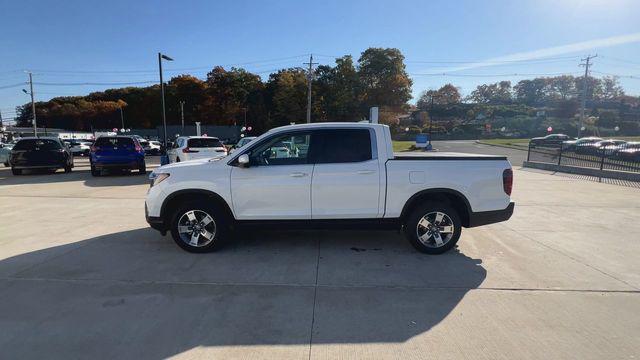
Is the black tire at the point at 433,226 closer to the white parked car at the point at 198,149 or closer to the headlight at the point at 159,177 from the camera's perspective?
the headlight at the point at 159,177

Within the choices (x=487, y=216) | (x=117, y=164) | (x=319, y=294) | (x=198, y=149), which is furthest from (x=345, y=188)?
(x=117, y=164)

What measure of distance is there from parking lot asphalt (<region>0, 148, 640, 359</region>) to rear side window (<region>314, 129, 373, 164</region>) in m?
1.38

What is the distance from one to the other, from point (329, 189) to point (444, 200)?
5.49 feet

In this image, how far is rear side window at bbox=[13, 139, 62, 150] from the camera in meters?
14.0

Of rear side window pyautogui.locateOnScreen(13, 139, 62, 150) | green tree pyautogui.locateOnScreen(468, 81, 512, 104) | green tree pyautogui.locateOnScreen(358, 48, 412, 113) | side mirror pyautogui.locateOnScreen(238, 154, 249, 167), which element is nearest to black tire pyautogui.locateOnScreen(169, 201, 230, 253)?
side mirror pyautogui.locateOnScreen(238, 154, 249, 167)

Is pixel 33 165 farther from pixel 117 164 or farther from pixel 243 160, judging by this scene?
pixel 243 160

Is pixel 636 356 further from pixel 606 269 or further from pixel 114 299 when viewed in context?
pixel 114 299

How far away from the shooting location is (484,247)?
18.2 ft

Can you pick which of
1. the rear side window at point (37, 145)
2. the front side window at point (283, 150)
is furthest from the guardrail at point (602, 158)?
the rear side window at point (37, 145)

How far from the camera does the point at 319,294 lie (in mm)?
3877

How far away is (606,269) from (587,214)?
3.80 m

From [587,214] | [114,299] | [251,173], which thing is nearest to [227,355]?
[114,299]

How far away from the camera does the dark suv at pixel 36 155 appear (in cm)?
1391

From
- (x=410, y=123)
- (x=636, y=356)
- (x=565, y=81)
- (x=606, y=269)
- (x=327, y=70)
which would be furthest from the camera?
(x=565, y=81)
